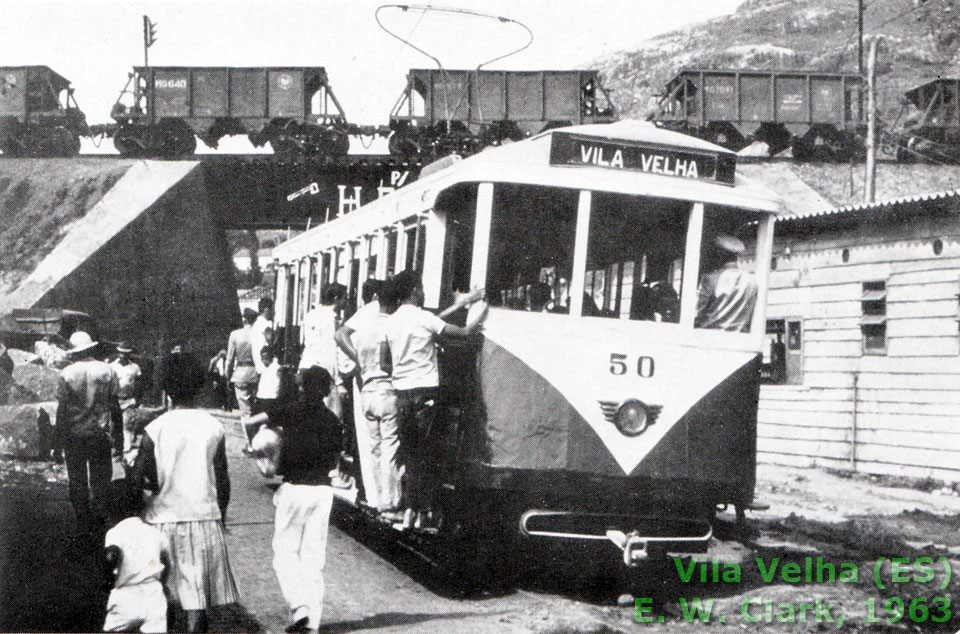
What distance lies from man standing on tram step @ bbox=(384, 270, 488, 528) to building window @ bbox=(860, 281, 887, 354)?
31.2 ft

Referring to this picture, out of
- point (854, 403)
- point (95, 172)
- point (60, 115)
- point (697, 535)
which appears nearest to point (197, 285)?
point (95, 172)

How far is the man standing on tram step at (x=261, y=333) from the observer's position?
40.4 ft

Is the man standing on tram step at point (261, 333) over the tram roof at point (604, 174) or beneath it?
beneath

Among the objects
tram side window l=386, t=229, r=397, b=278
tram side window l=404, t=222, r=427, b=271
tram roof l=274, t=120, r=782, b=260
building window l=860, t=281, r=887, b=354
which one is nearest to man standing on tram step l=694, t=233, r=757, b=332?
tram roof l=274, t=120, r=782, b=260

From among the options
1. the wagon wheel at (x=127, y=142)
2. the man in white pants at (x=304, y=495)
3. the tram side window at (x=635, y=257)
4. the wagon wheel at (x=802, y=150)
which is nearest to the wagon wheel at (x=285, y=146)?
the wagon wheel at (x=127, y=142)

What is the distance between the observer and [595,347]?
721cm

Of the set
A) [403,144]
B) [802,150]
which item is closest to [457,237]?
[403,144]

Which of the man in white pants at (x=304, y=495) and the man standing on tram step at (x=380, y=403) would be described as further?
the man standing on tram step at (x=380, y=403)

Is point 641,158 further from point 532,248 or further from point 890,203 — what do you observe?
point 890,203

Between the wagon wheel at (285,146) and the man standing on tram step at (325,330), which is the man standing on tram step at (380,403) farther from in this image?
the wagon wheel at (285,146)

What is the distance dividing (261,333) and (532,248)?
18.2ft

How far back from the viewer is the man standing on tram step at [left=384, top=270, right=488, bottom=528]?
7.39 metres

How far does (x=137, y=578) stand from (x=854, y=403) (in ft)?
41.9

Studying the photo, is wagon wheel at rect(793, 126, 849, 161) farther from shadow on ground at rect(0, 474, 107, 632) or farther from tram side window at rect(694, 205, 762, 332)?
tram side window at rect(694, 205, 762, 332)
